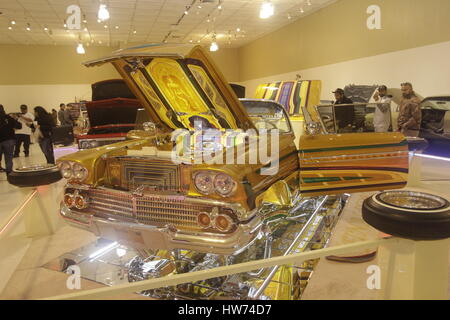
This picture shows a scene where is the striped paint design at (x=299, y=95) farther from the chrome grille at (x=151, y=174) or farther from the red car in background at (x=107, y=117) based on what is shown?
the chrome grille at (x=151, y=174)

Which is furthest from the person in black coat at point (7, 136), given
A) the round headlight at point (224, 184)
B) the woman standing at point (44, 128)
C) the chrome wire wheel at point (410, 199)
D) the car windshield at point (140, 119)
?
the chrome wire wheel at point (410, 199)

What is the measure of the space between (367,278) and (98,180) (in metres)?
2.13

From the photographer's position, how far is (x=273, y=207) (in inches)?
107

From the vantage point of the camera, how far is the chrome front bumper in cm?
216

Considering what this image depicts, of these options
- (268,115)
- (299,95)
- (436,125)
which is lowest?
(436,125)

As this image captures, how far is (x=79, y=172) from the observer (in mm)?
2662

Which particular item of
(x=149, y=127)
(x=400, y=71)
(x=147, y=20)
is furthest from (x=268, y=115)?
(x=147, y=20)

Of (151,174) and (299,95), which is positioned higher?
(299,95)

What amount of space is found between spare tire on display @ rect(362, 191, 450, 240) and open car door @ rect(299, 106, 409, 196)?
684mm

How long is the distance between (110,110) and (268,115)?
3468 millimetres

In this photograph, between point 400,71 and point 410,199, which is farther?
point 400,71

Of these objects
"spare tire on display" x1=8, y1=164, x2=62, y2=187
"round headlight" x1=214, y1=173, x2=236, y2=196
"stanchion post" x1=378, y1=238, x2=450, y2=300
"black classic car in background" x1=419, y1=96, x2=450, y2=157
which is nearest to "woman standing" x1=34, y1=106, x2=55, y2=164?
"spare tire on display" x1=8, y1=164, x2=62, y2=187

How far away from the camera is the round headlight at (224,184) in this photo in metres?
2.16

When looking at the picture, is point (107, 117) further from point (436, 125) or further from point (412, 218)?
point (436, 125)
